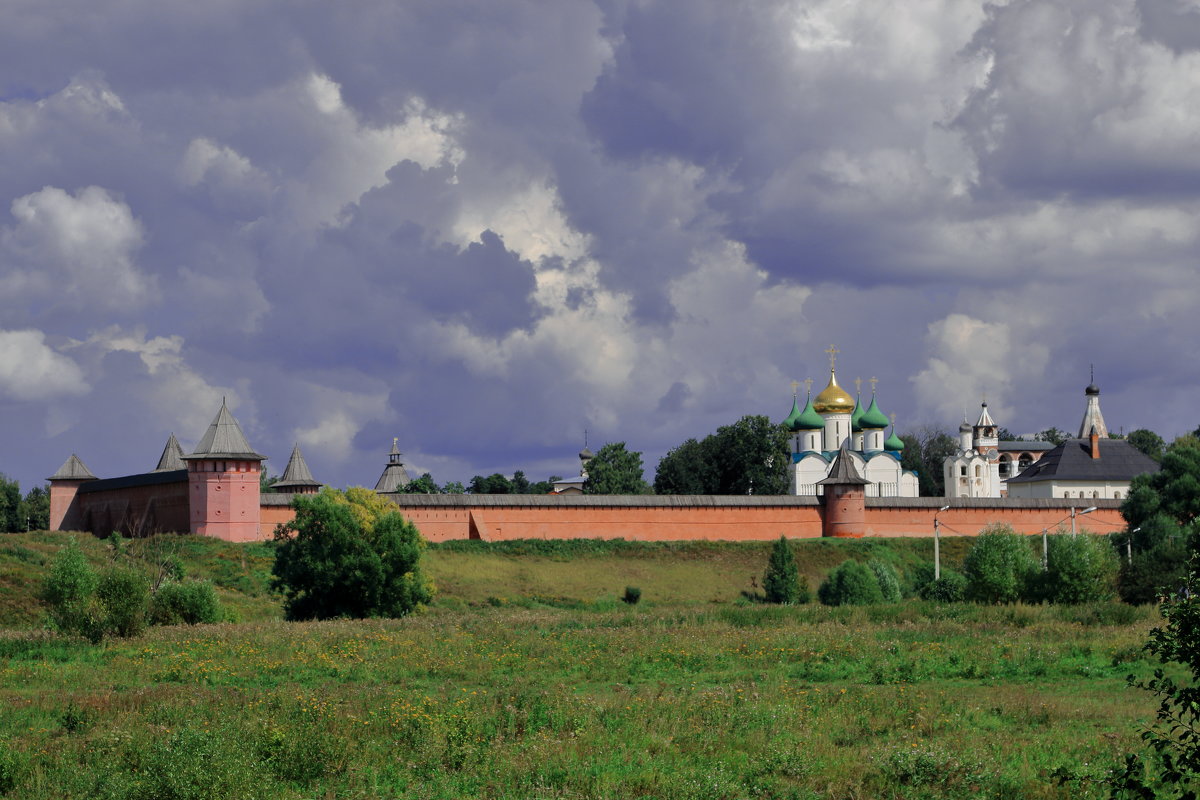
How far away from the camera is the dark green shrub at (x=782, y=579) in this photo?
40.8 metres

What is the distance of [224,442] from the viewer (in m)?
43.1

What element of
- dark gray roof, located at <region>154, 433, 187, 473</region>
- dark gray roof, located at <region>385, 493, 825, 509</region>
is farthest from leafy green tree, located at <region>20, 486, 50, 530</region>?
dark gray roof, located at <region>385, 493, 825, 509</region>

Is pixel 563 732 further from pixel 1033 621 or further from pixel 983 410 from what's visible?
pixel 983 410

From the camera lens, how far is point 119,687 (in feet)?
50.9

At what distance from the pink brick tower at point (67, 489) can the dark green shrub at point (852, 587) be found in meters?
28.9

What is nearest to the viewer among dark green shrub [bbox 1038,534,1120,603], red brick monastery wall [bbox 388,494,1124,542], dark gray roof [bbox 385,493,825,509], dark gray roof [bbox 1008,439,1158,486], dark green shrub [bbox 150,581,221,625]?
dark green shrub [bbox 150,581,221,625]

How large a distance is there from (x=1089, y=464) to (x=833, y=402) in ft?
47.0

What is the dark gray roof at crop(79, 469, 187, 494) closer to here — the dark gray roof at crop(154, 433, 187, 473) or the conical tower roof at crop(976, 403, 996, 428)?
the dark gray roof at crop(154, 433, 187, 473)

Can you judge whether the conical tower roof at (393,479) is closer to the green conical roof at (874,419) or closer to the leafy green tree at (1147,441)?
the green conical roof at (874,419)

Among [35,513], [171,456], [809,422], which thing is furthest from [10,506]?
[809,422]

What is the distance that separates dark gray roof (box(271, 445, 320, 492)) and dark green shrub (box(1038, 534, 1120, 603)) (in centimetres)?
3142

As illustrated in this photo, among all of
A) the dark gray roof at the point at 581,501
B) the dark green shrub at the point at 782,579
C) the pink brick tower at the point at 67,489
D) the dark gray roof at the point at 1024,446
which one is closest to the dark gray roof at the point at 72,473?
the pink brick tower at the point at 67,489

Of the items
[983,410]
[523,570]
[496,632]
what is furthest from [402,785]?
[983,410]

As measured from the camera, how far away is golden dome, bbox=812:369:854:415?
6962cm
